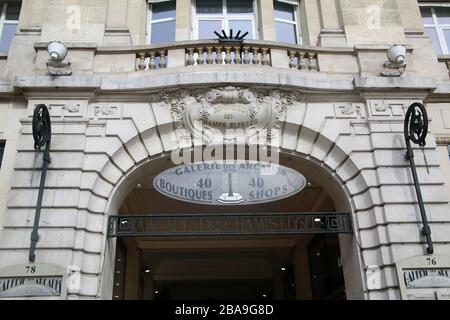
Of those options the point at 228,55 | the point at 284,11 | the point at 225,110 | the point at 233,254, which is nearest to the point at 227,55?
the point at 228,55

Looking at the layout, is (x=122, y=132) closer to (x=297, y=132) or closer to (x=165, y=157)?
(x=165, y=157)

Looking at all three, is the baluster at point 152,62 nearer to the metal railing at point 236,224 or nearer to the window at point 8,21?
the metal railing at point 236,224

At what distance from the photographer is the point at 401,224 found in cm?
786

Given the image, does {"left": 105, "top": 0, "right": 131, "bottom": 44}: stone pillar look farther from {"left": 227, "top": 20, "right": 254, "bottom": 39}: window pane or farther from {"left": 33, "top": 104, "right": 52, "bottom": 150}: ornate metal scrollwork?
{"left": 33, "top": 104, "right": 52, "bottom": 150}: ornate metal scrollwork

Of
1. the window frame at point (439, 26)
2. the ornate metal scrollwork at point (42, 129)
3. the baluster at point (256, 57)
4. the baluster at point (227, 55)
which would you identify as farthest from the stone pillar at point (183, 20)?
the window frame at point (439, 26)

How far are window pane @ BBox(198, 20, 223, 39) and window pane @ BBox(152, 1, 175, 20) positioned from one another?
2.63 feet

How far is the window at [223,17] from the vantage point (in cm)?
1081

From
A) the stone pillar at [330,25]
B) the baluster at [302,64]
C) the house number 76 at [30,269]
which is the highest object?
the stone pillar at [330,25]

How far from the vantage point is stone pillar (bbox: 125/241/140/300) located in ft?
39.0

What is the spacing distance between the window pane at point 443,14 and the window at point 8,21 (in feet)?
34.3

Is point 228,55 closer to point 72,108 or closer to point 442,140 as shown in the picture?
point 72,108

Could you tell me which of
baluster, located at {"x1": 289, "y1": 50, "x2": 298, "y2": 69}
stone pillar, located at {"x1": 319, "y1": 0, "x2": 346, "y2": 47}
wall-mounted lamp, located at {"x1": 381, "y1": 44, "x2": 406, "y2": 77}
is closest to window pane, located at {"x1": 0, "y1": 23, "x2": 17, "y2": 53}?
baluster, located at {"x1": 289, "y1": 50, "x2": 298, "y2": 69}

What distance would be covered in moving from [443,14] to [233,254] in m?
9.24

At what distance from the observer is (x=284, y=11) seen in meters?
11.3
